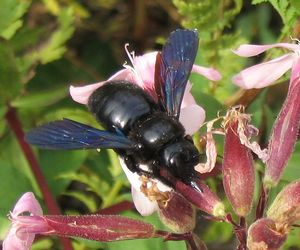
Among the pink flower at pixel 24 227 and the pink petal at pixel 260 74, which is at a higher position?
the pink petal at pixel 260 74

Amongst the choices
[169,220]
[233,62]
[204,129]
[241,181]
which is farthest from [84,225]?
[233,62]

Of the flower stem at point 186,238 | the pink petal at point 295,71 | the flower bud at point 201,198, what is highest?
the pink petal at point 295,71

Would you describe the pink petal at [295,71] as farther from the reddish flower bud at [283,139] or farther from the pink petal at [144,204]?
the pink petal at [144,204]

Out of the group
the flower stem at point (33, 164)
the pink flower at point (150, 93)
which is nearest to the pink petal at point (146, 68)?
the pink flower at point (150, 93)

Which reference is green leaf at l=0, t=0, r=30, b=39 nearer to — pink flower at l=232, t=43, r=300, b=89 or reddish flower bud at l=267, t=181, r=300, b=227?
pink flower at l=232, t=43, r=300, b=89

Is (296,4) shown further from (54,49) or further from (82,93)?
(54,49)

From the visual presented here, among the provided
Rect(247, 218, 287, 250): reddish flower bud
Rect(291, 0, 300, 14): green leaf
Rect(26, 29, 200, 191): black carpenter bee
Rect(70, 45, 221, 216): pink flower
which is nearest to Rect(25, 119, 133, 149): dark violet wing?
Rect(26, 29, 200, 191): black carpenter bee
